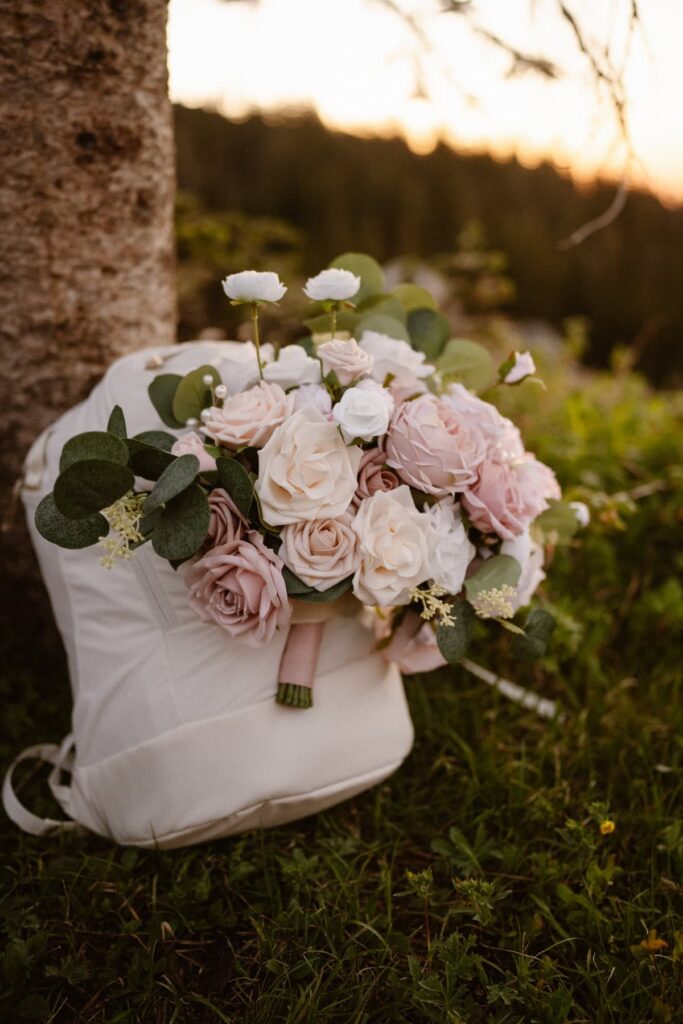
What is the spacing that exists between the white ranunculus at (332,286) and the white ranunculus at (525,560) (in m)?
0.57

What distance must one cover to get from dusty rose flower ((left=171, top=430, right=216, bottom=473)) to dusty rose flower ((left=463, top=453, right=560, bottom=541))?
1.55 feet

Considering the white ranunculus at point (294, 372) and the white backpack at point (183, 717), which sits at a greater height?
the white ranunculus at point (294, 372)

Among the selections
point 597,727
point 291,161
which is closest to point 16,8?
Result: point 597,727

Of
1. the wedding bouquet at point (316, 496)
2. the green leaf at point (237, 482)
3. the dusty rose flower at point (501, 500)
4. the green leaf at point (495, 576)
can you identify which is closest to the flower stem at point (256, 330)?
the wedding bouquet at point (316, 496)

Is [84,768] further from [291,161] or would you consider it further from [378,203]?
[378,203]

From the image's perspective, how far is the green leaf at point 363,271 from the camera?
5.87 ft

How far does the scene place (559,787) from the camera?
1.77 meters

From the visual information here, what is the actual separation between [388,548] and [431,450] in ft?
0.65

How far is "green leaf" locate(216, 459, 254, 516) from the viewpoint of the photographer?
4.32ft

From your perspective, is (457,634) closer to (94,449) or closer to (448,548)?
(448,548)

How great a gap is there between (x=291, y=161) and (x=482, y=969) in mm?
7341

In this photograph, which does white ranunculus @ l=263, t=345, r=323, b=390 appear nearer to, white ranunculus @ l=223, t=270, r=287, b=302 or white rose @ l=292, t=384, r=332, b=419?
white rose @ l=292, t=384, r=332, b=419

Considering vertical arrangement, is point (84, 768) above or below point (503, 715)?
above

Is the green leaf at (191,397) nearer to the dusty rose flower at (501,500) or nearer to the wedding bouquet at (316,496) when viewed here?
the wedding bouquet at (316,496)
